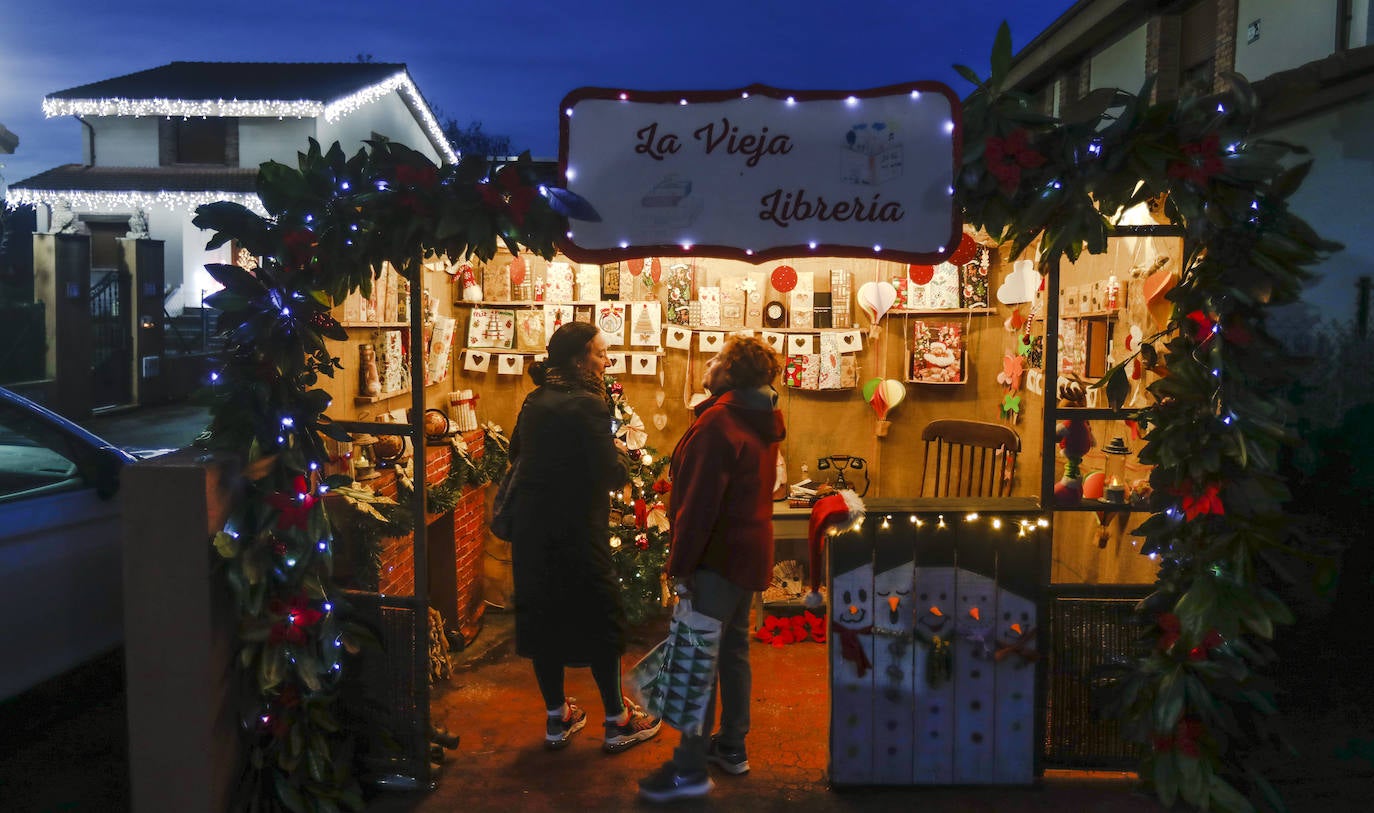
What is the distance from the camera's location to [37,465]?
5078mm

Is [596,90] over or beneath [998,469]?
over

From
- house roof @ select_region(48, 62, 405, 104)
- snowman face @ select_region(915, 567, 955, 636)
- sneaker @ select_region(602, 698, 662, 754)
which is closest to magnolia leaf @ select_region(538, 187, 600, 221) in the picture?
snowman face @ select_region(915, 567, 955, 636)

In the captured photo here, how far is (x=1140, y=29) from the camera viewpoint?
510 inches

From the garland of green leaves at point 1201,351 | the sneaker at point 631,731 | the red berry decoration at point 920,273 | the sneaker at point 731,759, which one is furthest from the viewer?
the red berry decoration at point 920,273

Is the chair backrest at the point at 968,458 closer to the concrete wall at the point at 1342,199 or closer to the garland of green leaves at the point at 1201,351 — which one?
the concrete wall at the point at 1342,199

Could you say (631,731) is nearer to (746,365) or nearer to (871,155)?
(746,365)

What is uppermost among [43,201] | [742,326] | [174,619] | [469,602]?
[43,201]

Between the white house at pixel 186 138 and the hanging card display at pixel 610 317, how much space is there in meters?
16.5

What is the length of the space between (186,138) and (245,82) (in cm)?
189

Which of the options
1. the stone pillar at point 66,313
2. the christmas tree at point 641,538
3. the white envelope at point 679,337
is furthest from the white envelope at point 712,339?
the stone pillar at point 66,313

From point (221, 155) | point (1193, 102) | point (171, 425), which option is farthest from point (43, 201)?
point (1193, 102)

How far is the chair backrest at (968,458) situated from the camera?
643cm

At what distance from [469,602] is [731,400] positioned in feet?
9.85

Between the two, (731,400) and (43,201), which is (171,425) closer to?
(43,201)
